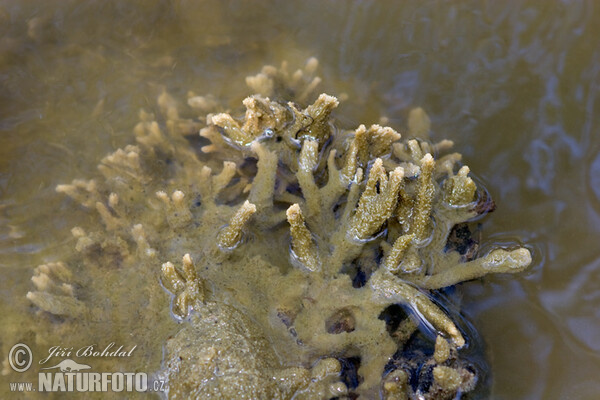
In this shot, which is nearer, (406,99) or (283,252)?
(283,252)

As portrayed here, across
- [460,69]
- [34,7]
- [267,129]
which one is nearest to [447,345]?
[267,129]

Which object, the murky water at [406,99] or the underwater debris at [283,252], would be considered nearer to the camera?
the underwater debris at [283,252]

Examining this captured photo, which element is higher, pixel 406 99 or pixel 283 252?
pixel 406 99

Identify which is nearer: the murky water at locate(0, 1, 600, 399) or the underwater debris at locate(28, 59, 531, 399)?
the underwater debris at locate(28, 59, 531, 399)
